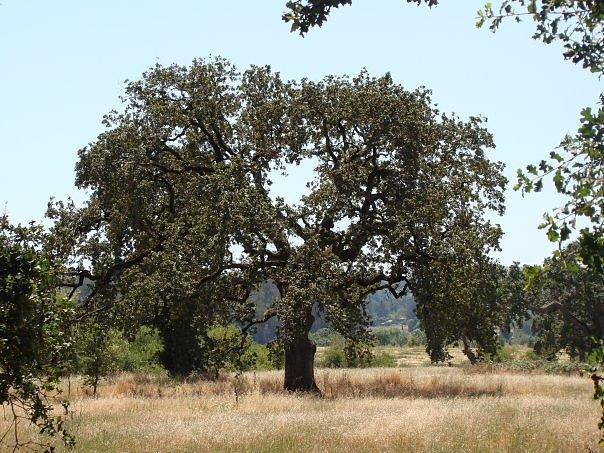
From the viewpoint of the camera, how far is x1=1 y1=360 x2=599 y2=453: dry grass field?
1275 cm

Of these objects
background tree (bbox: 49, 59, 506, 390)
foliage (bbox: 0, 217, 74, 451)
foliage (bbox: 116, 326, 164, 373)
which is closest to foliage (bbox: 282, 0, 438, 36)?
foliage (bbox: 0, 217, 74, 451)

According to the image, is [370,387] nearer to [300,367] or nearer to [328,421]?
[300,367]

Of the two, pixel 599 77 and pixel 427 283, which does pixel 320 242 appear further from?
pixel 599 77

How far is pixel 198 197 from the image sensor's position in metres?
23.6

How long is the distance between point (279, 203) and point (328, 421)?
10240 millimetres

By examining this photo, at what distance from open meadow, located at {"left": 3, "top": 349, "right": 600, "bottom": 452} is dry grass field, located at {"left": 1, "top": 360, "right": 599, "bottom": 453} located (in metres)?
0.02

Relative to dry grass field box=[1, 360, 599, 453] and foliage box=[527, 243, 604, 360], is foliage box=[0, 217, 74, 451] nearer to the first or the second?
dry grass field box=[1, 360, 599, 453]

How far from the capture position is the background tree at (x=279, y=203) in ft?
73.4

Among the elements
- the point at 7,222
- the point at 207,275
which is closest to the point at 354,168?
the point at 207,275

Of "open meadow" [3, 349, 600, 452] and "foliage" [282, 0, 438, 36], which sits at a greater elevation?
"foliage" [282, 0, 438, 36]

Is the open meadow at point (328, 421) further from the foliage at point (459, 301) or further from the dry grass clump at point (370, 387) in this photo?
the foliage at point (459, 301)

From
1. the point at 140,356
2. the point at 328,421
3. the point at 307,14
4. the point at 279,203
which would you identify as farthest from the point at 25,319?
the point at 140,356

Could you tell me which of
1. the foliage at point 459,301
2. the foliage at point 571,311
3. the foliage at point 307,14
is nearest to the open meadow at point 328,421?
the foliage at point 459,301

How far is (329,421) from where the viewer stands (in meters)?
15.6
